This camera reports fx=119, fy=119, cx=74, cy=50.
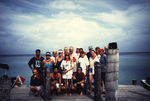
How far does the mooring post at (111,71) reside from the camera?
3.49 m

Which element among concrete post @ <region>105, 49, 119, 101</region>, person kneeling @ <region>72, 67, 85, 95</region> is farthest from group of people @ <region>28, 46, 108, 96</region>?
concrete post @ <region>105, 49, 119, 101</region>

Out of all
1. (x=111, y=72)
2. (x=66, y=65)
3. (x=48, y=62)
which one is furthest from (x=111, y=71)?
(x=48, y=62)

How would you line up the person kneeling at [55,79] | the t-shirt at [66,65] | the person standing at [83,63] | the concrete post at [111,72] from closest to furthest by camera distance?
1. the concrete post at [111,72]
2. the person kneeling at [55,79]
3. the t-shirt at [66,65]
4. the person standing at [83,63]

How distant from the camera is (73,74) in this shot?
5.88 metres

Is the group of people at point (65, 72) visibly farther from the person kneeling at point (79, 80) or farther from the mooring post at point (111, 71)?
the mooring post at point (111, 71)

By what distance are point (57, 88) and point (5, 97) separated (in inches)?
120

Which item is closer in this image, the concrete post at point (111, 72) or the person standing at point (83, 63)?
the concrete post at point (111, 72)

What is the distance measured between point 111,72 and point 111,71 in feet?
0.10

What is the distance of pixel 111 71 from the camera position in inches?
139

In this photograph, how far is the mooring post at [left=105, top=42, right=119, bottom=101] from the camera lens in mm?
3492

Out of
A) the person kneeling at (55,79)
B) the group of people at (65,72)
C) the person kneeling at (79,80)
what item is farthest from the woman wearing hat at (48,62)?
the person kneeling at (79,80)

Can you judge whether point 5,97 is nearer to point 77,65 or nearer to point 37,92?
point 37,92

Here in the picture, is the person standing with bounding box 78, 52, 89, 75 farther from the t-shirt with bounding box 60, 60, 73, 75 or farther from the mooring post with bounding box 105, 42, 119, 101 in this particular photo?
the mooring post with bounding box 105, 42, 119, 101

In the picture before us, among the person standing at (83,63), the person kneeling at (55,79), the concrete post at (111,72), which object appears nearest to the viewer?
the concrete post at (111,72)
